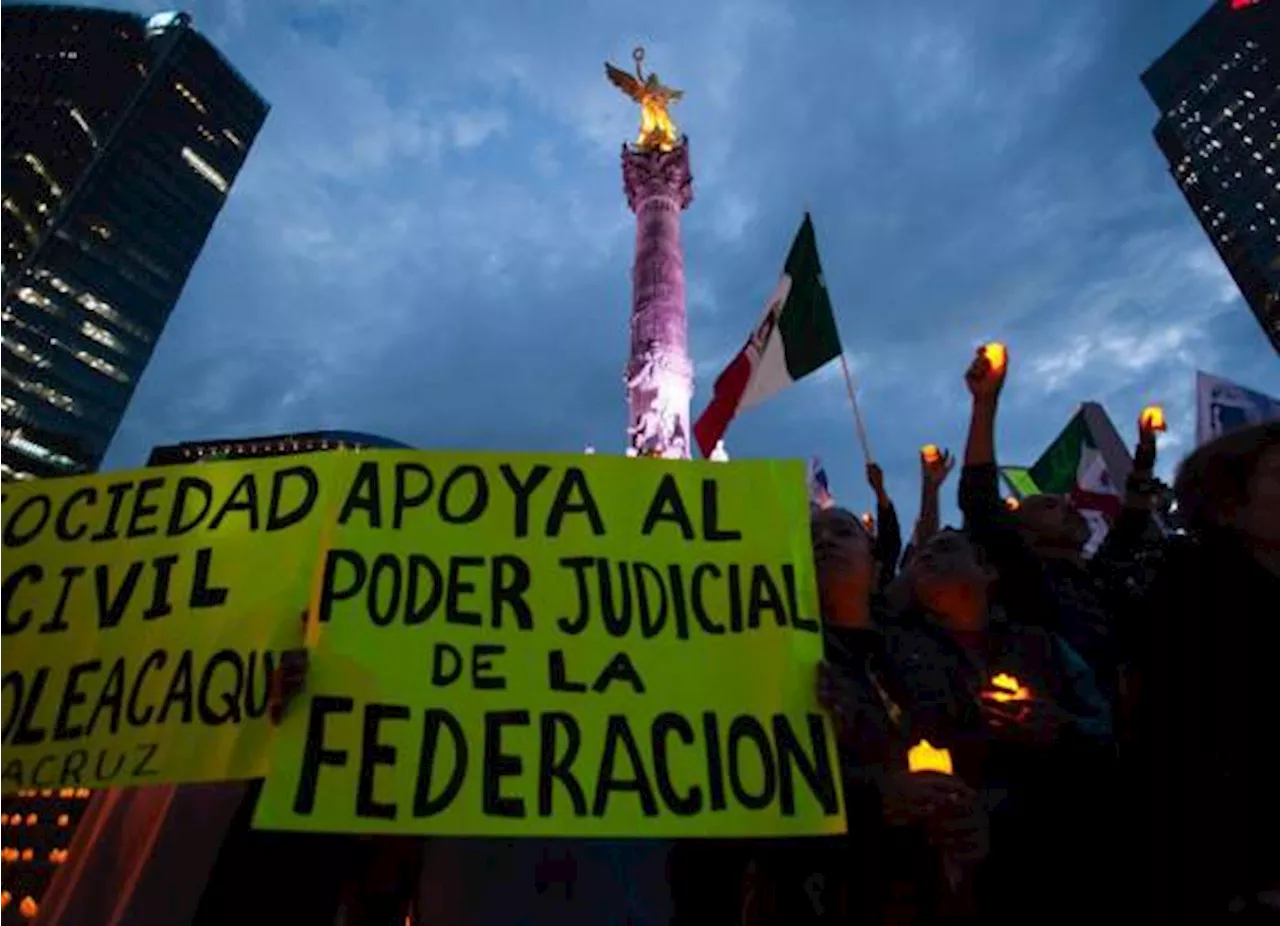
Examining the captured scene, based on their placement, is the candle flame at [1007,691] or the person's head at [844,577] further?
the person's head at [844,577]

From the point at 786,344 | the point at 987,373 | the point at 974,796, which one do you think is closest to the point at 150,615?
the point at 974,796

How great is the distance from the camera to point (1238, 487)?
258cm

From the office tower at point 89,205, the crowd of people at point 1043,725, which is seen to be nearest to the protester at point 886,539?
the crowd of people at point 1043,725

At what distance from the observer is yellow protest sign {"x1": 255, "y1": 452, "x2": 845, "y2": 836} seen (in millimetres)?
2301

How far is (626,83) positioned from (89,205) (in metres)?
69.1

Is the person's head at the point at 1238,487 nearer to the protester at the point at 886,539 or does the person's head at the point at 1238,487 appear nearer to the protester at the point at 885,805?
the protester at the point at 885,805

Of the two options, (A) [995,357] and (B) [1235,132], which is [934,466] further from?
(B) [1235,132]

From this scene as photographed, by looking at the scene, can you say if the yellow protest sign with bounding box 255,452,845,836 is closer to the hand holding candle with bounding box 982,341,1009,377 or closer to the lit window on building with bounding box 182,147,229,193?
the hand holding candle with bounding box 982,341,1009,377

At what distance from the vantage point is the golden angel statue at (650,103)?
38281mm

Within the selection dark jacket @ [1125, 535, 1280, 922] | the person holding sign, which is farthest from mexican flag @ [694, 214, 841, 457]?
dark jacket @ [1125, 535, 1280, 922]

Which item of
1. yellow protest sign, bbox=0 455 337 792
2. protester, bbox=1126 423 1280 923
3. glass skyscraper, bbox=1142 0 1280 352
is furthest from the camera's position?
glass skyscraper, bbox=1142 0 1280 352

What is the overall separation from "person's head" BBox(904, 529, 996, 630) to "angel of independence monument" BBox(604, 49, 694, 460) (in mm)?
23031

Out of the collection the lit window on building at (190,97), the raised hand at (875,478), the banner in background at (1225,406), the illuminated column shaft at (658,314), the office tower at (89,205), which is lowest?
the raised hand at (875,478)

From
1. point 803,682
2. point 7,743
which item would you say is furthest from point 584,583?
point 7,743
